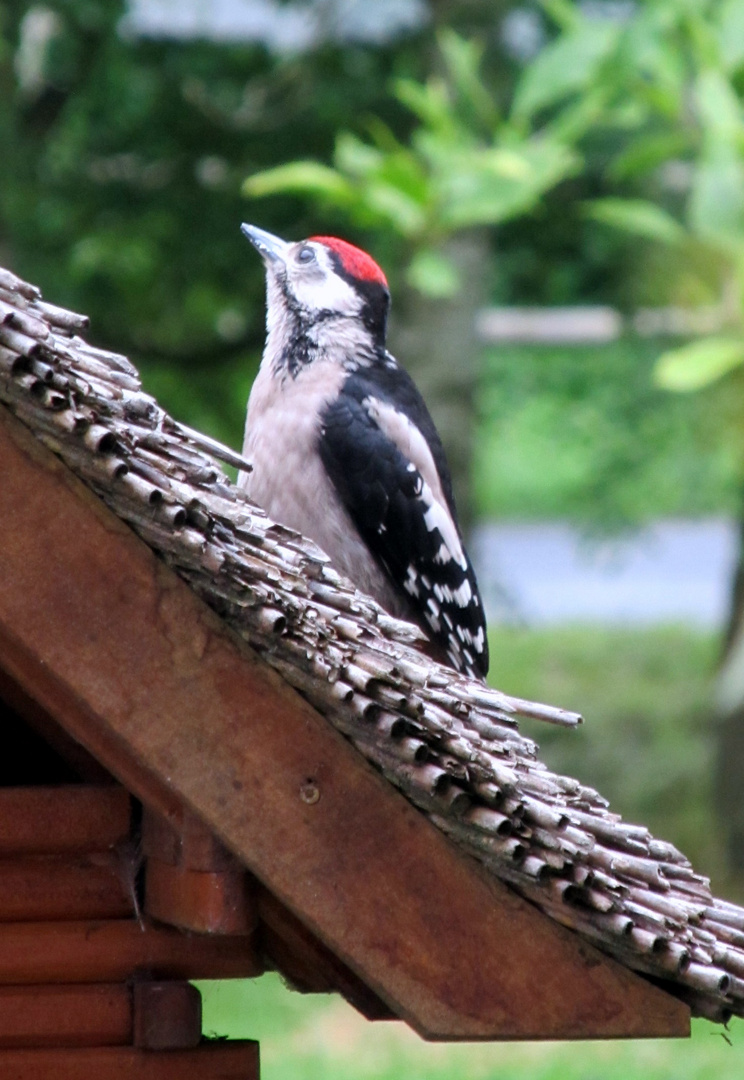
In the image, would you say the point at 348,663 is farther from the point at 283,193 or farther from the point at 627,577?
the point at 627,577

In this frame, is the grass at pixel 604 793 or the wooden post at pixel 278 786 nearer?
the wooden post at pixel 278 786

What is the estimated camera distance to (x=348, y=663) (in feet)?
4.83

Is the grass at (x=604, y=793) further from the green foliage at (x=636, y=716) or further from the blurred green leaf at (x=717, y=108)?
the blurred green leaf at (x=717, y=108)

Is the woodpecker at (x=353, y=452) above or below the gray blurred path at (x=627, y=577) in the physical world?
below

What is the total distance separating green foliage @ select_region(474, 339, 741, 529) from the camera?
7484 mm

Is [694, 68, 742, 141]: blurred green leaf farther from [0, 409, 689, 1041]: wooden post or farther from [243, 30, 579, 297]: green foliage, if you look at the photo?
[0, 409, 689, 1041]: wooden post

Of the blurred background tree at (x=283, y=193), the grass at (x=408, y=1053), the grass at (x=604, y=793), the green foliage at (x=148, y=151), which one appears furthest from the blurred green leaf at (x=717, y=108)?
the grass at (x=408, y=1053)

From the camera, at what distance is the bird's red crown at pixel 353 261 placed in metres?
2.99

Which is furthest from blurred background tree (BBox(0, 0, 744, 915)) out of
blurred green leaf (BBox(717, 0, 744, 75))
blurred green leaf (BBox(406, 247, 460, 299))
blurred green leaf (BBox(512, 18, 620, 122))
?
blurred green leaf (BBox(717, 0, 744, 75))

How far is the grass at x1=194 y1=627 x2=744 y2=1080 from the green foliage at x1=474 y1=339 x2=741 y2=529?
51.0 inches

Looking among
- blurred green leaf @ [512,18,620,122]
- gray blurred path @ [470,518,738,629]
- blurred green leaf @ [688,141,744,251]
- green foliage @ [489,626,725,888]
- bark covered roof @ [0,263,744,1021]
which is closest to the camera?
bark covered roof @ [0,263,744,1021]

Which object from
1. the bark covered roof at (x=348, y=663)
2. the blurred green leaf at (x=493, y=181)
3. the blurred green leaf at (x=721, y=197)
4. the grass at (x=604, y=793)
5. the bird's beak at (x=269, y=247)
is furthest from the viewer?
the grass at (x=604, y=793)

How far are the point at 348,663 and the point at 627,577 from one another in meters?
14.2

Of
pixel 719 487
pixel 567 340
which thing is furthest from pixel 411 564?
pixel 719 487
